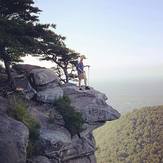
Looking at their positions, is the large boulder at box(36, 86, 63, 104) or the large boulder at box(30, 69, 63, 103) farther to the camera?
the large boulder at box(30, 69, 63, 103)

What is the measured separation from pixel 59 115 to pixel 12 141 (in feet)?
22.5

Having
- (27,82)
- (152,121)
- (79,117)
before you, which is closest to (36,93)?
(27,82)

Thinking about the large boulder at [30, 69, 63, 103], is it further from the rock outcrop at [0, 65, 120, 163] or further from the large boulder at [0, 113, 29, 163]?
the large boulder at [0, 113, 29, 163]

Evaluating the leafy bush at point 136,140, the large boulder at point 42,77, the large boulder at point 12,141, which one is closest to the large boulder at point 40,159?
the large boulder at point 12,141

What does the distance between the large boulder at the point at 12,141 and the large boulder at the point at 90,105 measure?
298 inches

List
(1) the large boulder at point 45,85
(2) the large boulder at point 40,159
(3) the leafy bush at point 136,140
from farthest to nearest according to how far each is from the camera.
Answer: (3) the leafy bush at point 136,140 → (1) the large boulder at point 45,85 → (2) the large boulder at point 40,159

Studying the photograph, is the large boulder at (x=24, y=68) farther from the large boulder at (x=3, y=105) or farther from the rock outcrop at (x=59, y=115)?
the large boulder at (x=3, y=105)

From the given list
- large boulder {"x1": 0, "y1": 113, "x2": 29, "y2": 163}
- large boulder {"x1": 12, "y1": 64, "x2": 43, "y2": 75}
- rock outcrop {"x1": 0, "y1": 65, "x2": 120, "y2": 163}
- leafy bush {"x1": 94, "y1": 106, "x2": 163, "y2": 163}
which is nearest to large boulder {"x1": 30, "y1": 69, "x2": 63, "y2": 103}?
rock outcrop {"x1": 0, "y1": 65, "x2": 120, "y2": 163}

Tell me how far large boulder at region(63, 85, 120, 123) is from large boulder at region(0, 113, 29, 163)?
756cm

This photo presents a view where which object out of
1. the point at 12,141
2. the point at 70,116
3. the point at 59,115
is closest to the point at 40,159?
the point at 12,141

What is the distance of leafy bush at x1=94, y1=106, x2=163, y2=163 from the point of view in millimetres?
102688

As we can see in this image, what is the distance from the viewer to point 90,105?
23.2 metres

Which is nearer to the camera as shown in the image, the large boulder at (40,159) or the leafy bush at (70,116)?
the large boulder at (40,159)

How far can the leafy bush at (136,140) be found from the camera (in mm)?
102688
